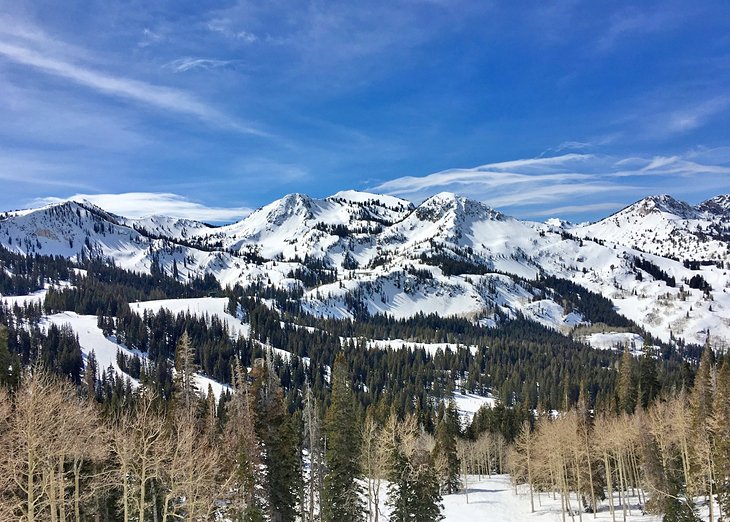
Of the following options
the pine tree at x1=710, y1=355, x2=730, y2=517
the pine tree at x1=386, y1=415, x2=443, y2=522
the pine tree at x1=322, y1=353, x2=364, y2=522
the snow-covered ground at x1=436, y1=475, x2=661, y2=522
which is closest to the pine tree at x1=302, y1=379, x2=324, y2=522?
the pine tree at x1=322, y1=353, x2=364, y2=522

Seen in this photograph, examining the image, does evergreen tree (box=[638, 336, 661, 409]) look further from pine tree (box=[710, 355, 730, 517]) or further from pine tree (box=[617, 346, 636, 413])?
pine tree (box=[710, 355, 730, 517])

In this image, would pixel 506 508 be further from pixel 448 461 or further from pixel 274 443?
pixel 274 443

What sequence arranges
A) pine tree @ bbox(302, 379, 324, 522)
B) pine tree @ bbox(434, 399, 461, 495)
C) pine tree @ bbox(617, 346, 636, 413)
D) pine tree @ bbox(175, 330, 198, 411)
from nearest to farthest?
1. pine tree @ bbox(175, 330, 198, 411)
2. pine tree @ bbox(302, 379, 324, 522)
3. pine tree @ bbox(434, 399, 461, 495)
4. pine tree @ bbox(617, 346, 636, 413)

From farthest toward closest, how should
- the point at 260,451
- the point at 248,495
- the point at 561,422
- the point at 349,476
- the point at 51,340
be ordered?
1. the point at 51,340
2. the point at 561,422
3. the point at 349,476
4. the point at 260,451
5. the point at 248,495

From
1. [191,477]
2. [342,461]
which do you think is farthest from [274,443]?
[191,477]

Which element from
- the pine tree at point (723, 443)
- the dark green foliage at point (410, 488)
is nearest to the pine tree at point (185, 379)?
the dark green foliage at point (410, 488)

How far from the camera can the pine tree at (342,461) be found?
148 feet

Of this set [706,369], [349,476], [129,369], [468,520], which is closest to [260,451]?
[349,476]

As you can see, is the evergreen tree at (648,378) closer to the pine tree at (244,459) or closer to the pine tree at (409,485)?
the pine tree at (409,485)

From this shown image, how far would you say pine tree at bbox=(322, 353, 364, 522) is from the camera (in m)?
45.2

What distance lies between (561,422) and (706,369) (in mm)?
23404

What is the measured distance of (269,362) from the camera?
43031mm

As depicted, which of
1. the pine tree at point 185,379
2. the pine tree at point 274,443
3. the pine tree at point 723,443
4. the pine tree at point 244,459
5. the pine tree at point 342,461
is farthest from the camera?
the pine tree at point 185,379

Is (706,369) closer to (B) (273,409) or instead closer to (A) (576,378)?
(B) (273,409)
